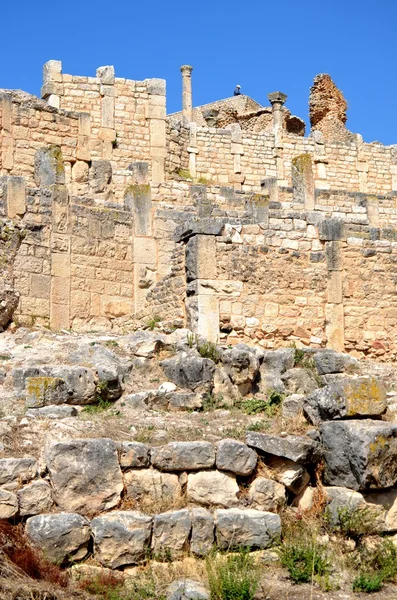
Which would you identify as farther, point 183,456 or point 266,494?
point 266,494

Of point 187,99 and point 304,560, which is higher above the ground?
point 187,99

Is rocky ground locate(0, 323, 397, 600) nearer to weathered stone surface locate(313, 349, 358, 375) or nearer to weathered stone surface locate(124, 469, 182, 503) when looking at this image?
weathered stone surface locate(124, 469, 182, 503)

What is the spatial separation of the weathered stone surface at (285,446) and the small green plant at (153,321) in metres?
4.33

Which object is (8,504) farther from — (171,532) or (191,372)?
(191,372)

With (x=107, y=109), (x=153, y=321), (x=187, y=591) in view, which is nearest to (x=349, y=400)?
(x=187, y=591)

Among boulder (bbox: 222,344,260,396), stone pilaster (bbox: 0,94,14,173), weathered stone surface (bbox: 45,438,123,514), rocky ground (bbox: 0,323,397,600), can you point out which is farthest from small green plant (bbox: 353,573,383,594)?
stone pilaster (bbox: 0,94,14,173)

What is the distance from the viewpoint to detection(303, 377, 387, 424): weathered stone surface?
10008 mm

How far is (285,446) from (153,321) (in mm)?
4682

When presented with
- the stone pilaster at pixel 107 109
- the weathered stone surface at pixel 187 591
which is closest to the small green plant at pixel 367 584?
the weathered stone surface at pixel 187 591

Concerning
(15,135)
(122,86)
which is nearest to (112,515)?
(15,135)

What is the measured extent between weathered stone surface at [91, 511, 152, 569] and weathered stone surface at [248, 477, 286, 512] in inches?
45.9

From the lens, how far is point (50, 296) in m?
14.6

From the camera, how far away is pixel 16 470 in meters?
8.86

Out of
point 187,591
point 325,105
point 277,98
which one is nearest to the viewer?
point 187,591
